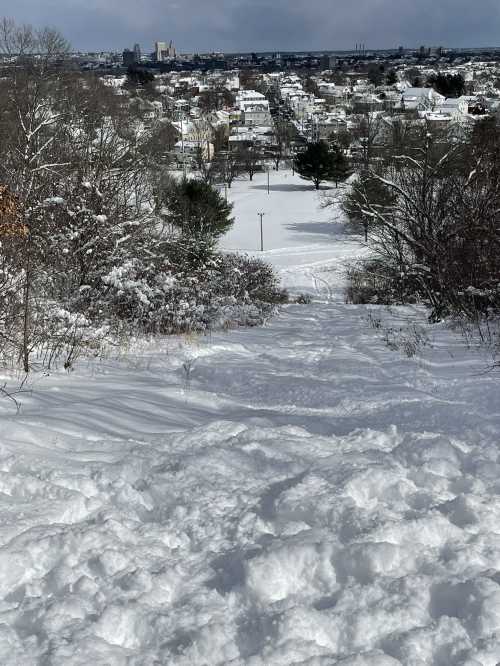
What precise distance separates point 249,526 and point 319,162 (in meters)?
56.3

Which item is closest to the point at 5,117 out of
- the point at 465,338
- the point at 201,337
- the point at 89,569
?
the point at 201,337

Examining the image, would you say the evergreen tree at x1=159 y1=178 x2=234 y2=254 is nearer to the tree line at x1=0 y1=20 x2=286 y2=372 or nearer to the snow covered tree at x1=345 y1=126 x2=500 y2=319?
the tree line at x1=0 y1=20 x2=286 y2=372

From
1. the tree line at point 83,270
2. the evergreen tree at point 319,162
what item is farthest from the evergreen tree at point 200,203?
the evergreen tree at point 319,162

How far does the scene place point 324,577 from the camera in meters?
3.16

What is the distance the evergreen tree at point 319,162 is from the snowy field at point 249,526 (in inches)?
2066

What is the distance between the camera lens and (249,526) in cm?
363

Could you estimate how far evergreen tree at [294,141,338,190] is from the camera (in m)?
56.8

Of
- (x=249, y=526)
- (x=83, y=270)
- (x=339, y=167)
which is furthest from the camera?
(x=339, y=167)

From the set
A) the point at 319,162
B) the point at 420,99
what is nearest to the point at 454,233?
the point at 319,162

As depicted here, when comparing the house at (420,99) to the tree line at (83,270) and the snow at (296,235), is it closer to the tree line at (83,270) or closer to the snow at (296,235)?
the snow at (296,235)

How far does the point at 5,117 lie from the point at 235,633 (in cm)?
2557

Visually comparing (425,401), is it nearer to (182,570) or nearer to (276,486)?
(276,486)

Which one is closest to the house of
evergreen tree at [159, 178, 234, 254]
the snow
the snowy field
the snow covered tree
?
the snow

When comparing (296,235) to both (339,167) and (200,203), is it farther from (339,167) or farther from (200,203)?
(339,167)
